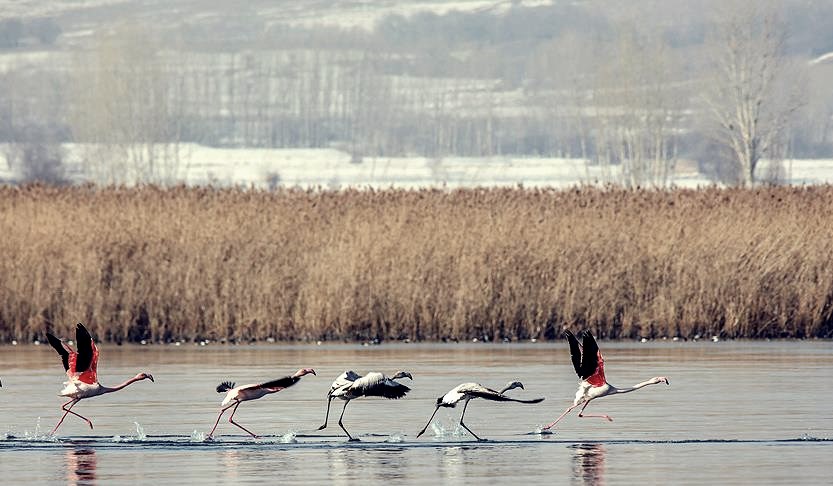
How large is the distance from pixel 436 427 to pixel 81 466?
10.4 ft

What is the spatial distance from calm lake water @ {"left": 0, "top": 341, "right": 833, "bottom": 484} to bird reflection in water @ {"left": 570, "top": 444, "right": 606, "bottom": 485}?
1 centimetres

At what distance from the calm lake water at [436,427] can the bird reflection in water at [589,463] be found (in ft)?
0.04

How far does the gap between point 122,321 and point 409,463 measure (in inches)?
519

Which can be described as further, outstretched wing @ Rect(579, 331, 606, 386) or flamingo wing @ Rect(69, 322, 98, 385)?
flamingo wing @ Rect(69, 322, 98, 385)

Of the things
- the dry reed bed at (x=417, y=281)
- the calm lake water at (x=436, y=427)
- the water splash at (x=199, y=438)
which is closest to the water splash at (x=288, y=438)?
the calm lake water at (x=436, y=427)

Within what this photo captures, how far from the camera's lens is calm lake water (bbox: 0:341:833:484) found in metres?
13.4

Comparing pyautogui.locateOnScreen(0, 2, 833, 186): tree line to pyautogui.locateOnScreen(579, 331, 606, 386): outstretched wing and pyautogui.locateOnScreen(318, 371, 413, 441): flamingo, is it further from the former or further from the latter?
pyautogui.locateOnScreen(318, 371, 413, 441): flamingo

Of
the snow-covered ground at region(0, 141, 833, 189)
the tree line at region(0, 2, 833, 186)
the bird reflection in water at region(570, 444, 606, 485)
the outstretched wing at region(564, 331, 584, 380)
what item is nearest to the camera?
the bird reflection in water at region(570, 444, 606, 485)

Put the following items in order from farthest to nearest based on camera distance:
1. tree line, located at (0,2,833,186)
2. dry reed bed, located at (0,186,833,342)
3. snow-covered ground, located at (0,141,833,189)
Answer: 1. snow-covered ground, located at (0,141,833,189)
2. tree line, located at (0,2,833,186)
3. dry reed bed, located at (0,186,833,342)

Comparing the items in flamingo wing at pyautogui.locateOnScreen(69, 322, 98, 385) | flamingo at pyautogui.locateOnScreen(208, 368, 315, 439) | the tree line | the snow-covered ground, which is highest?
the tree line

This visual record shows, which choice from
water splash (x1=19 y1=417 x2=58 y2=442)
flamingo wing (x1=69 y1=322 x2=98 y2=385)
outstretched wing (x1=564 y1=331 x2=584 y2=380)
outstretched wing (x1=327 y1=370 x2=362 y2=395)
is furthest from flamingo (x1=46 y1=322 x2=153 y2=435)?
outstretched wing (x1=564 y1=331 x2=584 y2=380)

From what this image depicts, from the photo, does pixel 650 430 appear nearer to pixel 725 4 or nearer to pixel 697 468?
pixel 697 468

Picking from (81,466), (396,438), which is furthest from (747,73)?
(81,466)

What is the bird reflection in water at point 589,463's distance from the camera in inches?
513
